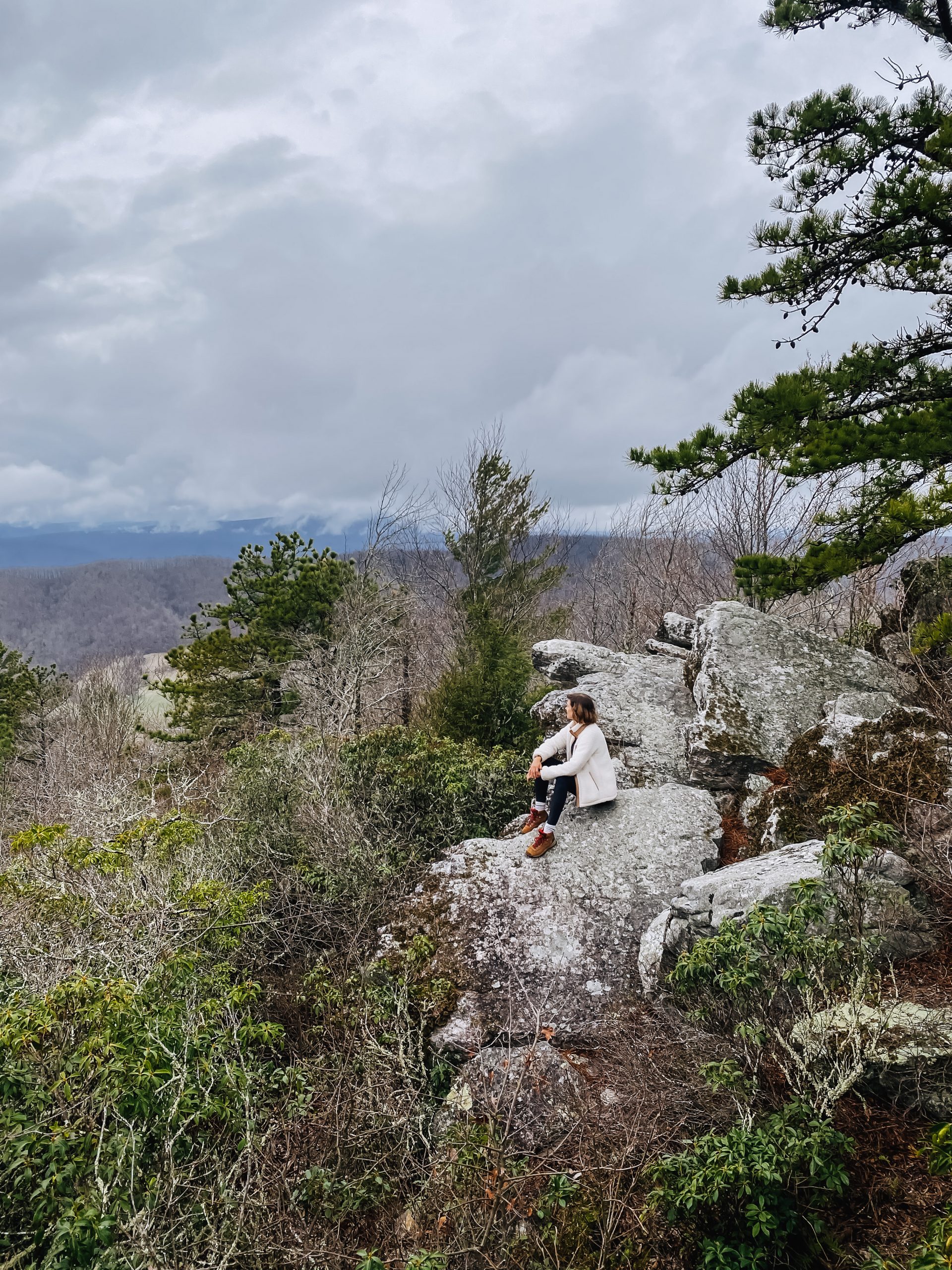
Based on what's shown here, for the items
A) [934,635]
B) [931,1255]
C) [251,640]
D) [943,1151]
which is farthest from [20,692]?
[931,1255]

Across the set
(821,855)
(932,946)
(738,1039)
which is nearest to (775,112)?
(821,855)

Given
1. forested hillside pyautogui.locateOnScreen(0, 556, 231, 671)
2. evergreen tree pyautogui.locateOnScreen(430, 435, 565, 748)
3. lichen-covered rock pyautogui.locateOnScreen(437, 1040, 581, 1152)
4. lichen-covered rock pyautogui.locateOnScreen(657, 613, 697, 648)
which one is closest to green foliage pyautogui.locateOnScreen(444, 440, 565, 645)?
evergreen tree pyautogui.locateOnScreen(430, 435, 565, 748)

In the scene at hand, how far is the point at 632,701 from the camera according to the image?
9.76m

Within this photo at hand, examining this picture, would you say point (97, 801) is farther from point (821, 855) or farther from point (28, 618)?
point (28, 618)

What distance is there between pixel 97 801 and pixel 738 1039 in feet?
21.5

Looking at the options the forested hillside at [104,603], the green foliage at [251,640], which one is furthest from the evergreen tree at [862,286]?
the forested hillside at [104,603]

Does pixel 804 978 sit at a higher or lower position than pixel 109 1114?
higher

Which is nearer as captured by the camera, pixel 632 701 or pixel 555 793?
pixel 555 793

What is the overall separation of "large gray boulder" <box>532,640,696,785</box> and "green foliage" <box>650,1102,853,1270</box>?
5.23 m

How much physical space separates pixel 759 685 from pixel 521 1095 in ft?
18.0

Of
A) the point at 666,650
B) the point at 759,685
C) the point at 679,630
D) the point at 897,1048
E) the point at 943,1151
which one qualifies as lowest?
the point at 897,1048

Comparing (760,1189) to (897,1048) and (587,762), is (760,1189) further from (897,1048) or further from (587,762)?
(587,762)

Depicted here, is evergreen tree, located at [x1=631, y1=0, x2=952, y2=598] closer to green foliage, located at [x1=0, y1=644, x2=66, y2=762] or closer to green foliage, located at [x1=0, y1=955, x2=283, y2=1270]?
green foliage, located at [x1=0, y1=955, x2=283, y2=1270]

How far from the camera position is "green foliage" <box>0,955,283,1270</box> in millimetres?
3158
